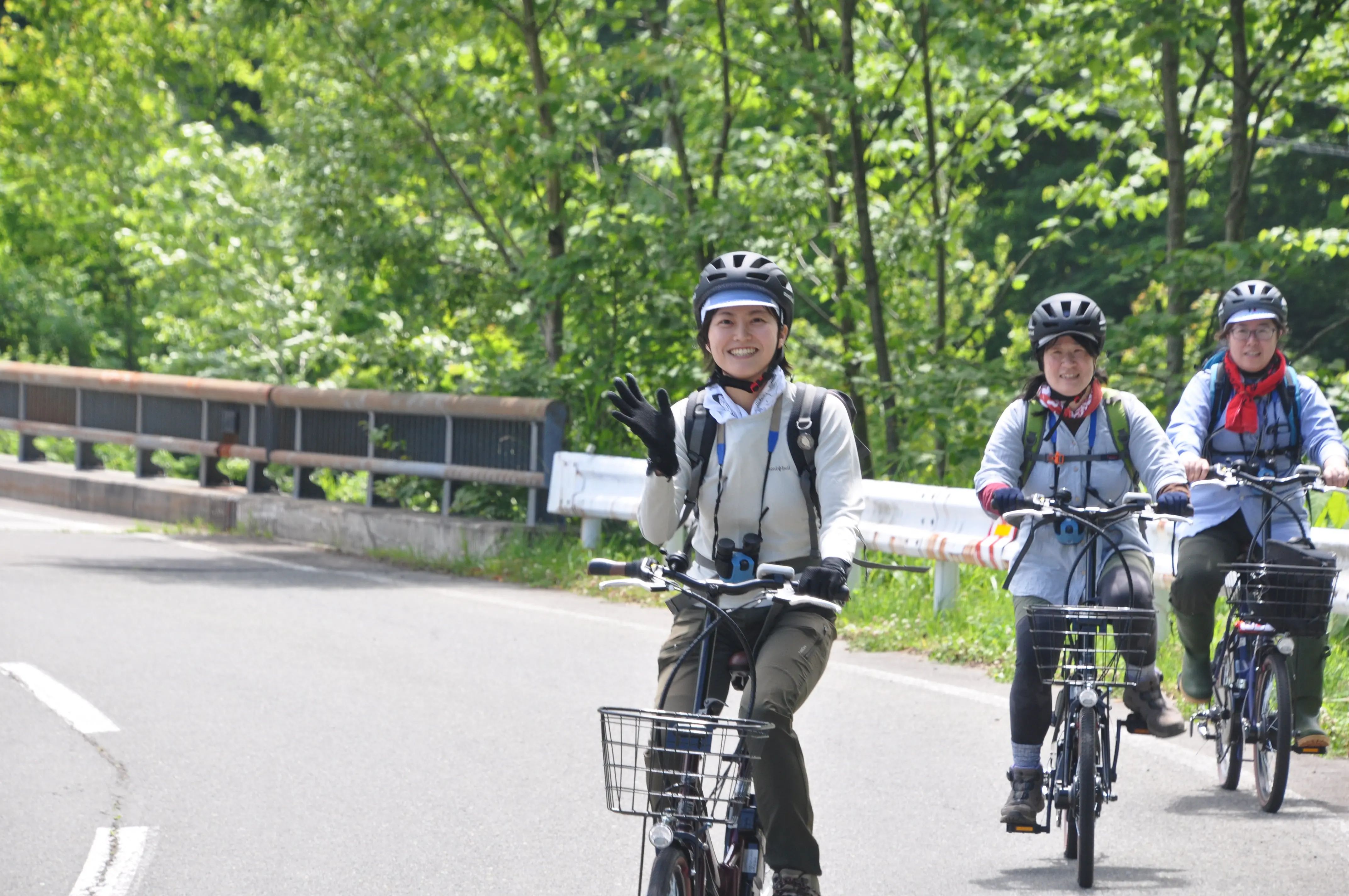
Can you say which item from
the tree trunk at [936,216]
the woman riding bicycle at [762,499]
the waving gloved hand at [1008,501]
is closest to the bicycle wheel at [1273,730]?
the waving gloved hand at [1008,501]

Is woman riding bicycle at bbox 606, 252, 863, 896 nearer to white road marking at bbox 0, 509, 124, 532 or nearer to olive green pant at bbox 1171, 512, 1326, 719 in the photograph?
olive green pant at bbox 1171, 512, 1326, 719

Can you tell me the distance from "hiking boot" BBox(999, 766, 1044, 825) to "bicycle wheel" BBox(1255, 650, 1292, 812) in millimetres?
1060

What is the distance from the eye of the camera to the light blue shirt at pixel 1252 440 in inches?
254

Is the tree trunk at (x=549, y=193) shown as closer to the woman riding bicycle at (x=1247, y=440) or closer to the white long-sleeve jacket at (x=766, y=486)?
the woman riding bicycle at (x=1247, y=440)

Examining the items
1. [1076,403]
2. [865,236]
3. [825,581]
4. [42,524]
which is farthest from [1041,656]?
[42,524]

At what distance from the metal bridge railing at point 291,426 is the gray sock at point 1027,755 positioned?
25.0 feet

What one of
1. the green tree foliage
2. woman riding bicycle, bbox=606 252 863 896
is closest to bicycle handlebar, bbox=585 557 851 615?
woman riding bicycle, bbox=606 252 863 896

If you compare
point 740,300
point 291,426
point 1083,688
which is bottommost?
point 1083,688

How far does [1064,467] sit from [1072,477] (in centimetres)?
4

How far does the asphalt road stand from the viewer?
205 inches

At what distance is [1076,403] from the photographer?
5562 millimetres

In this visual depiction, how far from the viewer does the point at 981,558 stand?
912 centimetres

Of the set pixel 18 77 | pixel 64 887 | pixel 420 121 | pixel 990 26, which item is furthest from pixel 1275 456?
pixel 18 77

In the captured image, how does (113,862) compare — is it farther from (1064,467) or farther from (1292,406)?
(1292,406)
